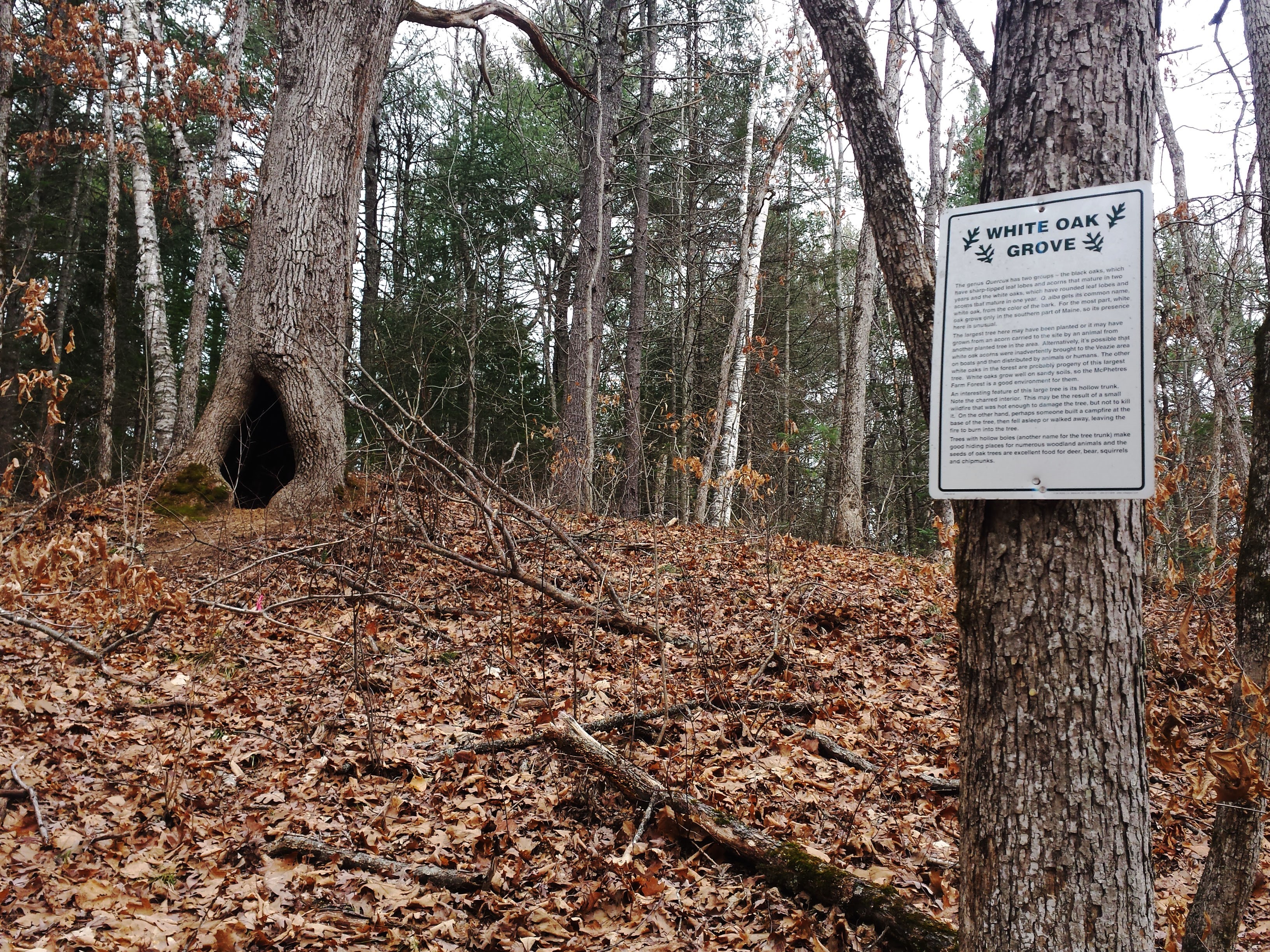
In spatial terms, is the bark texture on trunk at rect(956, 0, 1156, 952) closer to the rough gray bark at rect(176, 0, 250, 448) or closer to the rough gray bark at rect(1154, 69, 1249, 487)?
the rough gray bark at rect(1154, 69, 1249, 487)

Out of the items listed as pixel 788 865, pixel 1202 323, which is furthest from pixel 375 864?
pixel 1202 323

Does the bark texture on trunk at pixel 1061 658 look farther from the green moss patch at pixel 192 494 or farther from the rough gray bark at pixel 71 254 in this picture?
the rough gray bark at pixel 71 254

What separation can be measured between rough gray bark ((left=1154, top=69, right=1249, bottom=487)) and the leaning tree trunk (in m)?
7.63

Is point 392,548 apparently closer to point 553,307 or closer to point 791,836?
point 791,836

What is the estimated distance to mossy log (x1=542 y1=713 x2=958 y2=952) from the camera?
2.77 m

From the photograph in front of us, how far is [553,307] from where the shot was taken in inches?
695

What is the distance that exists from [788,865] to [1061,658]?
174cm

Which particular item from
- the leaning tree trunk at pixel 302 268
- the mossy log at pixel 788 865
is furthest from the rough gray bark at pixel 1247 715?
the leaning tree trunk at pixel 302 268

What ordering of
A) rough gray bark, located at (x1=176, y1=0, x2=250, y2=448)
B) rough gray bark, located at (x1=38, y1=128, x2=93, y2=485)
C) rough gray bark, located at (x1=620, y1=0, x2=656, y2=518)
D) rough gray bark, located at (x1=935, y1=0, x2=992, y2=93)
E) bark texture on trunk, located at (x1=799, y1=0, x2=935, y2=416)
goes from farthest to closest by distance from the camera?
1. rough gray bark, located at (x1=38, y1=128, x2=93, y2=485)
2. rough gray bark, located at (x1=620, y1=0, x2=656, y2=518)
3. rough gray bark, located at (x1=176, y1=0, x2=250, y2=448)
4. rough gray bark, located at (x1=935, y1=0, x2=992, y2=93)
5. bark texture on trunk, located at (x1=799, y1=0, x2=935, y2=416)

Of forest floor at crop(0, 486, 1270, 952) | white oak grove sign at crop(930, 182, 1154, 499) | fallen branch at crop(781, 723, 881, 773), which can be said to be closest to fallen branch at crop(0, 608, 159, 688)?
forest floor at crop(0, 486, 1270, 952)

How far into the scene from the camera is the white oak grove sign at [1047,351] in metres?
1.86

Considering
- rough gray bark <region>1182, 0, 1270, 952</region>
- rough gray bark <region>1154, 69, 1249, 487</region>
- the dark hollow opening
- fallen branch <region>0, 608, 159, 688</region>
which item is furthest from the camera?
the dark hollow opening

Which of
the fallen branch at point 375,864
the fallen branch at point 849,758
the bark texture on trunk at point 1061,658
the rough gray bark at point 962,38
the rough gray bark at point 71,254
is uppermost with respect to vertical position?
the rough gray bark at point 71,254

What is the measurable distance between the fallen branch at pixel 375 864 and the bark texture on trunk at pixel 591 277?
286 inches
